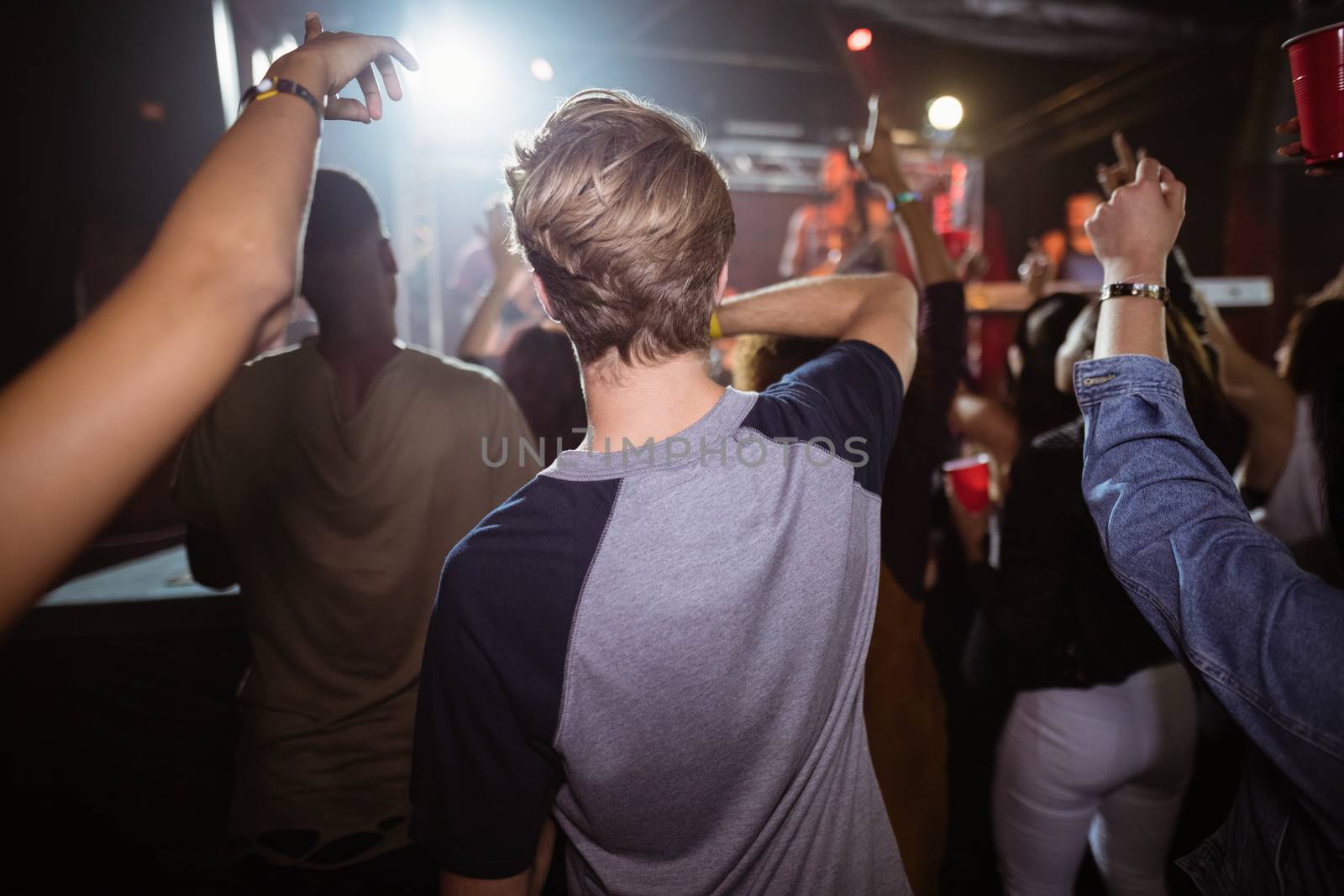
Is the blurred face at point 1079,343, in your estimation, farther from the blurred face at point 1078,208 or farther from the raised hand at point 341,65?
the blurred face at point 1078,208

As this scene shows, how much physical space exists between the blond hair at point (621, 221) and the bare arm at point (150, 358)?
0.30 m

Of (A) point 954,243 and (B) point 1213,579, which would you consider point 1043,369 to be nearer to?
(B) point 1213,579

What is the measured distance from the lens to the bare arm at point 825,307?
3.87ft

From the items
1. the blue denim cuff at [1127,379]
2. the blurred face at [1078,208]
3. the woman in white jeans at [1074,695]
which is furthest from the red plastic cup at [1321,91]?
the blurred face at [1078,208]

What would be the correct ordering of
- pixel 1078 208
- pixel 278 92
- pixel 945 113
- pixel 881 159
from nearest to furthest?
pixel 278 92 → pixel 881 159 → pixel 945 113 → pixel 1078 208

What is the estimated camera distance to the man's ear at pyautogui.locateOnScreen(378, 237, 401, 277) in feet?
4.99

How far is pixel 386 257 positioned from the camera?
1531mm

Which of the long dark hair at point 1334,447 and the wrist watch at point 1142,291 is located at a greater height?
the wrist watch at point 1142,291

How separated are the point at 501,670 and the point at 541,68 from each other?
6.29 meters

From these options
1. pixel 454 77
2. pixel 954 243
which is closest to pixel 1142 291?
pixel 954 243

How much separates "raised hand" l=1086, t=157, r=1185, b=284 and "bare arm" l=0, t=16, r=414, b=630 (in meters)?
0.95

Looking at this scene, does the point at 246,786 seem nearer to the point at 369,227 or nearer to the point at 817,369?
the point at 369,227

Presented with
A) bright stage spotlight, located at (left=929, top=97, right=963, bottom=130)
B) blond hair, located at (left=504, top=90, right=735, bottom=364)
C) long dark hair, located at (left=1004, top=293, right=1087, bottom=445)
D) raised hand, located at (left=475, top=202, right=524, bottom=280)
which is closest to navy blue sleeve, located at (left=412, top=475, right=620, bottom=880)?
blond hair, located at (left=504, top=90, right=735, bottom=364)

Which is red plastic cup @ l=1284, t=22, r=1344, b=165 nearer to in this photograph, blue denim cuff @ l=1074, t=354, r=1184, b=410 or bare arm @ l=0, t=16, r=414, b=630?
blue denim cuff @ l=1074, t=354, r=1184, b=410
